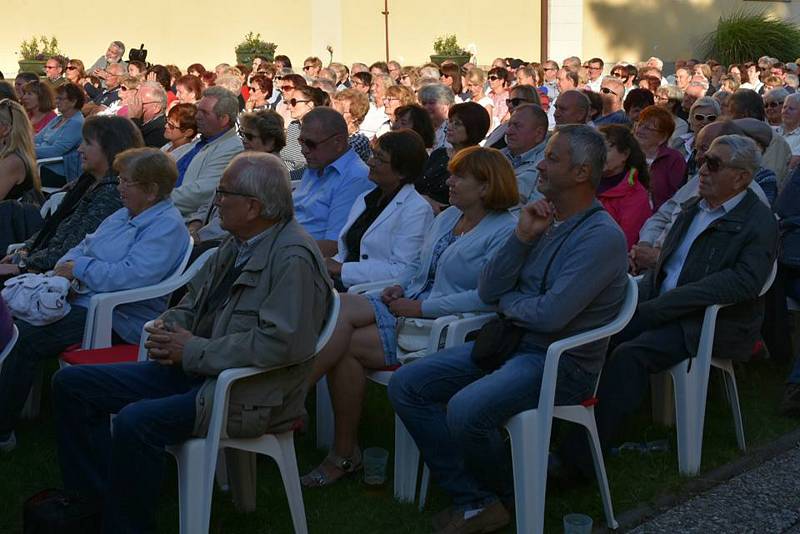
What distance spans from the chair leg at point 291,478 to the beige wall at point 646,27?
2423cm

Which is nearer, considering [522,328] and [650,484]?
[522,328]

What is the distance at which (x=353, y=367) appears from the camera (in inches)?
179

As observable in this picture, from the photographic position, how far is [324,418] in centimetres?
493

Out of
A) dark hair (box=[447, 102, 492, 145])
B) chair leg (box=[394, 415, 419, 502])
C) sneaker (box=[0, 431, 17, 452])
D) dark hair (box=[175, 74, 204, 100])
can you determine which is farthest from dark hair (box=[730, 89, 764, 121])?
sneaker (box=[0, 431, 17, 452])

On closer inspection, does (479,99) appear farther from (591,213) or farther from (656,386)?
(591,213)

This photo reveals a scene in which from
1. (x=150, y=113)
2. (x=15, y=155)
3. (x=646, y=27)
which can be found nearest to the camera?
(x=15, y=155)

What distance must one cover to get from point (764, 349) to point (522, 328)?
1.75 meters

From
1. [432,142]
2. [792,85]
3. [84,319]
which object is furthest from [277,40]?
[84,319]

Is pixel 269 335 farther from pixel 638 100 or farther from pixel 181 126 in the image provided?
pixel 638 100

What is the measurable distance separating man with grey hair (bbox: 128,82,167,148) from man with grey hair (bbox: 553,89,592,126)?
288cm

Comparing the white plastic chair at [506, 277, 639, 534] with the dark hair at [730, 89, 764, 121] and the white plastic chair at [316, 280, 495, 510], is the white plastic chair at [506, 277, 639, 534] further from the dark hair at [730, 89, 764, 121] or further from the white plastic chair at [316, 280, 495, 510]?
the dark hair at [730, 89, 764, 121]

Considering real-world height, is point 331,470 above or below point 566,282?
below

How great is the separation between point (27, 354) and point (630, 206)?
9.81 feet

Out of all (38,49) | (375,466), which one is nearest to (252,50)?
(38,49)
